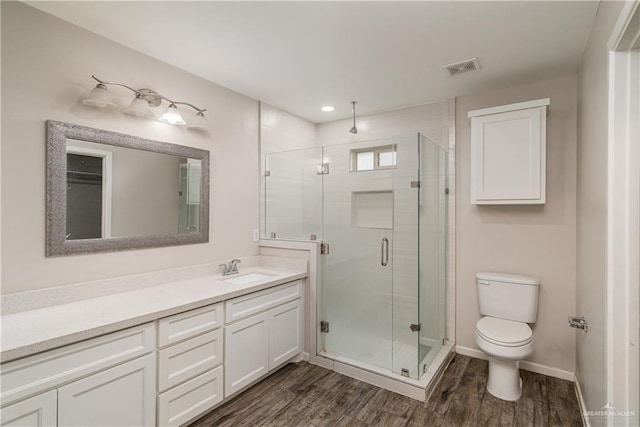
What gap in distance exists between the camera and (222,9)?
172 centimetres

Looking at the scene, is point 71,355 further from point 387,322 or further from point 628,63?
point 628,63

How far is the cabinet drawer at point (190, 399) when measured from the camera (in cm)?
177

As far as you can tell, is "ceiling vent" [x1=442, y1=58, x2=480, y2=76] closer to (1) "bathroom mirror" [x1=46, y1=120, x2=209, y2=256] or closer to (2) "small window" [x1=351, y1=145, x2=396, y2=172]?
(2) "small window" [x1=351, y1=145, x2=396, y2=172]

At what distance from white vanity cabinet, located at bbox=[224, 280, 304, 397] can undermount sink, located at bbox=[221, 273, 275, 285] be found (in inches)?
7.7

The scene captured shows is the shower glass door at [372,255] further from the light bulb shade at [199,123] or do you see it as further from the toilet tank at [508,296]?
the light bulb shade at [199,123]

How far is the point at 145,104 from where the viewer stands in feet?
6.86

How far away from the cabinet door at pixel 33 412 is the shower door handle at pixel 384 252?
2.13 metres

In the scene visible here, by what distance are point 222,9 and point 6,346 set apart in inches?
74.6

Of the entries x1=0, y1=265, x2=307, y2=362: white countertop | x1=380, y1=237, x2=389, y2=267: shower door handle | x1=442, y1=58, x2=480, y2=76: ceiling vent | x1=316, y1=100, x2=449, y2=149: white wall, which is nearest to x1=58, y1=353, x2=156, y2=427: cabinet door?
x1=0, y1=265, x2=307, y2=362: white countertop

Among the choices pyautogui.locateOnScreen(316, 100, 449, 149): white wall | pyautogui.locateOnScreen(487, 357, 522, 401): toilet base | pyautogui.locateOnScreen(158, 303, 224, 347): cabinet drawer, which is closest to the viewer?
pyautogui.locateOnScreen(158, 303, 224, 347): cabinet drawer

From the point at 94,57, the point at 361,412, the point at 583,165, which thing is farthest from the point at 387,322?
the point at 94,57

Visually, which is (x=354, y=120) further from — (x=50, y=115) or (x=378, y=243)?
(x=50, y=115)

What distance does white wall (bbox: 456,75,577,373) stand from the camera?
99.0 inches

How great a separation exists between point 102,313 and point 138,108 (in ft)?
4.30
